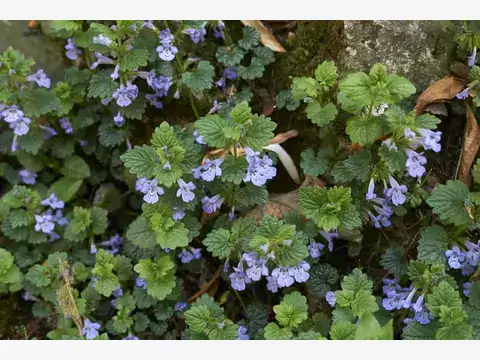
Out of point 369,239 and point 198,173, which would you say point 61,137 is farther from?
point 369,239

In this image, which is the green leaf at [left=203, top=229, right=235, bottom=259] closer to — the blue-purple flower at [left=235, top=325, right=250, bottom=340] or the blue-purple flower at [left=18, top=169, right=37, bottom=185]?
the blue-purple flower at [left=235, top=325, right=250, bottom=340]

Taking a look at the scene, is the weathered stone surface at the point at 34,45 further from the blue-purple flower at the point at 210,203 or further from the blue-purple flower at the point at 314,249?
the blue-purple flower at the point at 314,249

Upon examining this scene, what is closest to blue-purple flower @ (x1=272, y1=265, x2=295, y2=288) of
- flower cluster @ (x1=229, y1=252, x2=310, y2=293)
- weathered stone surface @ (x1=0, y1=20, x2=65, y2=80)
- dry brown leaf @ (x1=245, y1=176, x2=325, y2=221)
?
flower cluster @ (x1=229, y1=252, x2=310, y2=293)

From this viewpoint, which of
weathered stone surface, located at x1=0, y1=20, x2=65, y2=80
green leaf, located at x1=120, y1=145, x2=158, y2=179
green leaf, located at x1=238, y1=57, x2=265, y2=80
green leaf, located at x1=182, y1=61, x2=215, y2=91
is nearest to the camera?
green leaf, located at x1=120, y1=145, x2=158, y2=179

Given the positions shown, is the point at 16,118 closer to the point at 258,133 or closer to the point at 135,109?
the point at 135,109

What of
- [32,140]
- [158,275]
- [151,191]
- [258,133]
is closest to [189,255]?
[158,275]

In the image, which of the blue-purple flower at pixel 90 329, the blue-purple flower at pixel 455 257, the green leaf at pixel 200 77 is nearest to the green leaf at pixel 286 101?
the green leaf at pixel 200 77

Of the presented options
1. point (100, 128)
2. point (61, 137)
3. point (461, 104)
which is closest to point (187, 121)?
point (100, 128)
